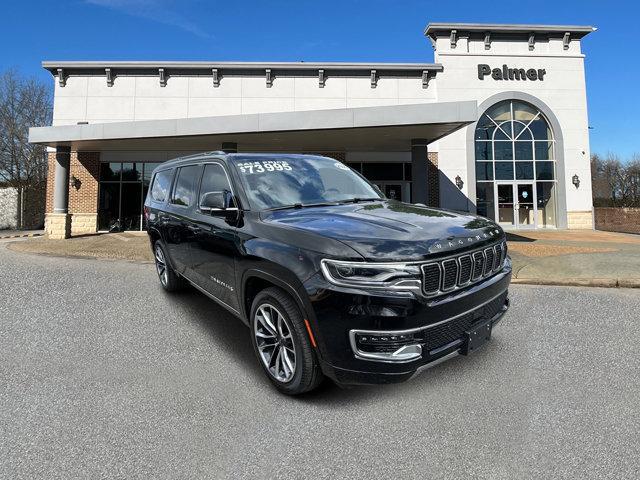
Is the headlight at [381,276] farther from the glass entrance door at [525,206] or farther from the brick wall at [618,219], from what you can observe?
the brick wall at [618,219]

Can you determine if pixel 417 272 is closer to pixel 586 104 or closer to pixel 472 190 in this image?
pixel 472 190

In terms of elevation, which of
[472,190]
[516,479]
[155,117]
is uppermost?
[155,117]

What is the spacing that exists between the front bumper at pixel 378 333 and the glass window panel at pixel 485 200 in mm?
18667

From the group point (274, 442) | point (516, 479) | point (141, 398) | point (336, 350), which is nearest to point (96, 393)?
point (141, 398)

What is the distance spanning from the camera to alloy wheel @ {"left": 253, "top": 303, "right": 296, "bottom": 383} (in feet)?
9.19

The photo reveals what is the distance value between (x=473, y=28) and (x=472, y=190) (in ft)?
26.7

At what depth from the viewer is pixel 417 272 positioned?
7.84 ft

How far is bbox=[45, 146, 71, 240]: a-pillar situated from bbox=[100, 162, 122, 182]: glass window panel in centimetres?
292

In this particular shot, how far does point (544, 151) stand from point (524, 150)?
3.35ft

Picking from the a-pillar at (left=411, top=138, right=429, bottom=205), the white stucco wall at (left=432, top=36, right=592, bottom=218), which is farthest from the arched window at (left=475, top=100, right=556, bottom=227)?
the a-pillar at (left=411, top=138, right=429, bottom=205)

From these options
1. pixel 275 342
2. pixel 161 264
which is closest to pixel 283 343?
pixel 275 342

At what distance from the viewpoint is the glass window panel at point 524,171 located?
19891mm

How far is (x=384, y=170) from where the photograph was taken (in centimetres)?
1870

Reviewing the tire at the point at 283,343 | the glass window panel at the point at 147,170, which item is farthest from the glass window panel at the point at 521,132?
the tire at the point at 283,343
